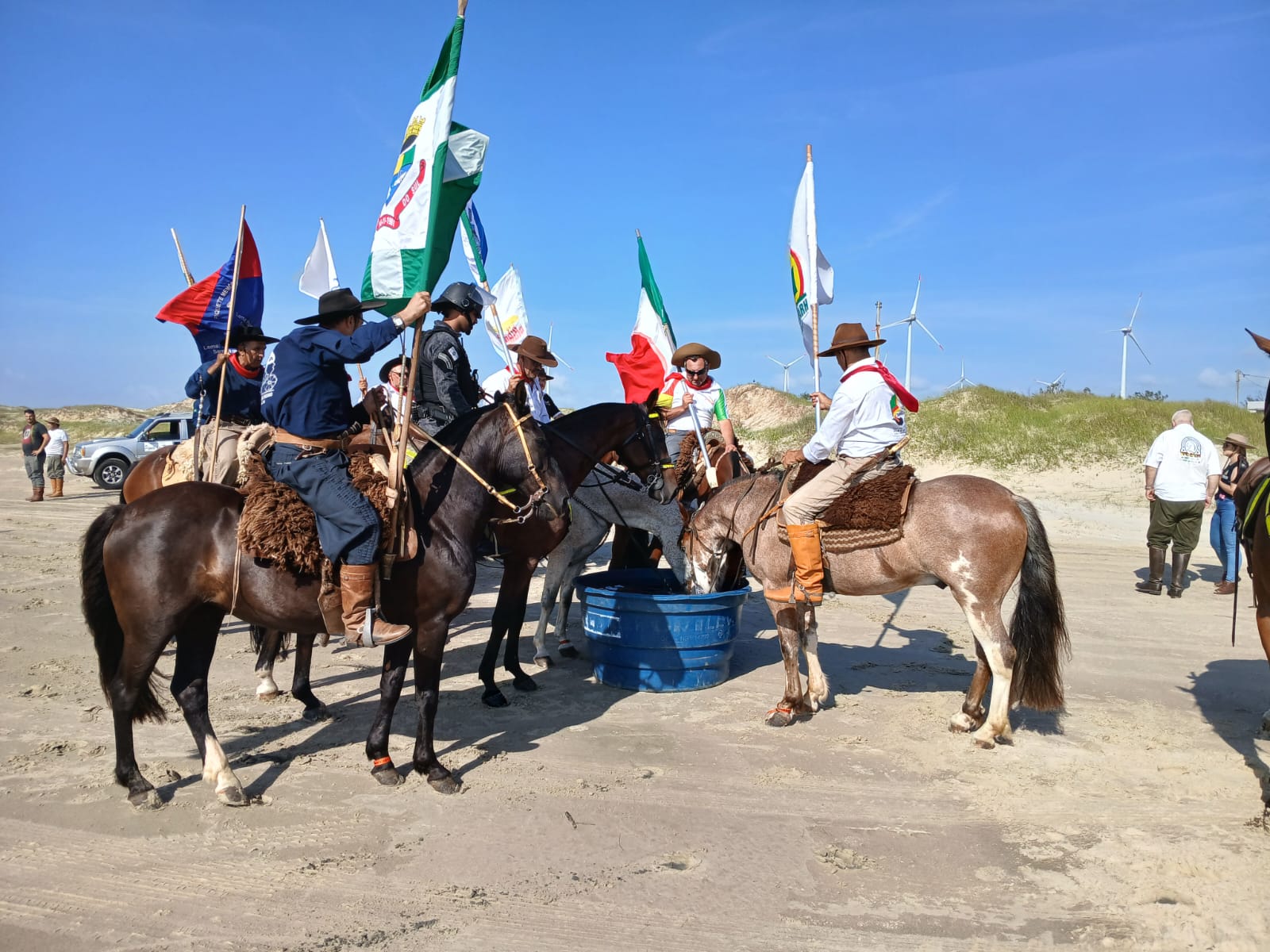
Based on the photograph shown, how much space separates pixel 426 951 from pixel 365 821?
1.32 meters

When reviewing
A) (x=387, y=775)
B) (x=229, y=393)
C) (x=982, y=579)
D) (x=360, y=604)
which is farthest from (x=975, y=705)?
(x=229, y=393)

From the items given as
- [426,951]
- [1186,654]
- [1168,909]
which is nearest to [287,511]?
[426,951]

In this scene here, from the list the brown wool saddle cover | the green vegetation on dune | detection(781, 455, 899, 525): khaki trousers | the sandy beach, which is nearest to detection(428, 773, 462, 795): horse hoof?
the sandy beach

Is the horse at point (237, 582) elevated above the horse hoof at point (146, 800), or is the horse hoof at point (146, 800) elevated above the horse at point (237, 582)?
the horse at point (237, 582)

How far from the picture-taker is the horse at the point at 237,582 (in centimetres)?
468

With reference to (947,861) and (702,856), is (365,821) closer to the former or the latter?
(702,856)

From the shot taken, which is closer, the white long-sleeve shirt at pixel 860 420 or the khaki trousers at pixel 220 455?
the white long-sleeve shirt at pixel 860 420

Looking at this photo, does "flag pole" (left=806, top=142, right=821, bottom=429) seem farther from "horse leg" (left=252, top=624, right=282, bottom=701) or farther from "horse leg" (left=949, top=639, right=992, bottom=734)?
"horse leg" (left=252, top=624, right=282, bottom=701)

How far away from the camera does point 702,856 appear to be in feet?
14.0

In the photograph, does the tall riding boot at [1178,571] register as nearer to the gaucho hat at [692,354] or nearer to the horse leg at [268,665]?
the gaucho hat at [692,354]

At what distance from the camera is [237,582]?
4.68 meters

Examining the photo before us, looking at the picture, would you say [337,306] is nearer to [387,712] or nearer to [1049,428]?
[387,712]

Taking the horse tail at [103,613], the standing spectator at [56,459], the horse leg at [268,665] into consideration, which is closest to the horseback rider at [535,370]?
the horse leg at [268,665]

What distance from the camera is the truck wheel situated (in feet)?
74.3
